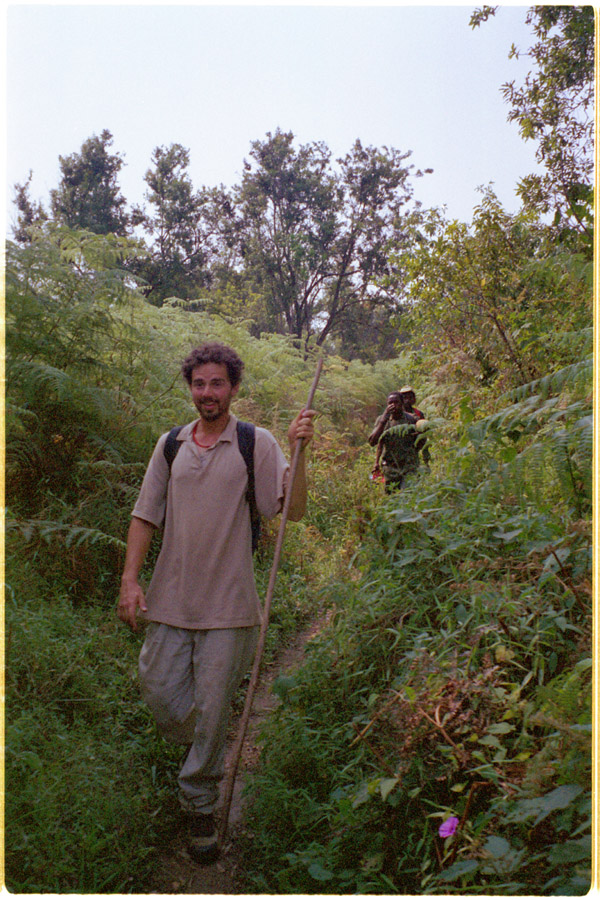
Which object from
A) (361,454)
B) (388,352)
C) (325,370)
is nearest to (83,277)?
(361,454)

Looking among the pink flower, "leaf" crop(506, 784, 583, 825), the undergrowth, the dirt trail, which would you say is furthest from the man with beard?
"leaf" crop(506, 784, 583, 825)

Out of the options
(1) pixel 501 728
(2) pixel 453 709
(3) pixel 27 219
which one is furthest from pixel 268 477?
(3) pixel 27 219

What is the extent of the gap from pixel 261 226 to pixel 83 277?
3.90 meters

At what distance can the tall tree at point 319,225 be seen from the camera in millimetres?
6633

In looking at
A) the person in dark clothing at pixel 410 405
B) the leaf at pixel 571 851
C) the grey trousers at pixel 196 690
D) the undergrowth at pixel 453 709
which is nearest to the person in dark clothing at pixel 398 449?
the person in dark clothing at pixel 410 405

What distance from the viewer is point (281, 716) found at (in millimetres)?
3227

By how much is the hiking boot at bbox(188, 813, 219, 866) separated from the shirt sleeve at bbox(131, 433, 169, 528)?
1.26 m

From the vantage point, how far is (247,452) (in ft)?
9.53

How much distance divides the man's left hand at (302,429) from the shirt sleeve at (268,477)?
0.37ft

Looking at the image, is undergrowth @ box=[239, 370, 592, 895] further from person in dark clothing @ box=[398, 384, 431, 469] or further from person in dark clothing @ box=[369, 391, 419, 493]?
person in dark clothing @ box=[398, 384, 431, 469]

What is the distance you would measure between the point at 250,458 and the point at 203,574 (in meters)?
0.56

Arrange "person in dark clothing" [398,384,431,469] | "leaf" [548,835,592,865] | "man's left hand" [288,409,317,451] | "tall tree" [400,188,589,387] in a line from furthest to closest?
"person in dark clothing" [398,384,431,469] → "tall tree" [400,188,589,387] → "man's left hand" [288,409,317,451] → "leaf" [548,835,592,865]

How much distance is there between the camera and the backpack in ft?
9.52

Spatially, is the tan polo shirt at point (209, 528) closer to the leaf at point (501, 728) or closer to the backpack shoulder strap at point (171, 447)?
the backpack shoulder strap at point (171, 447)
